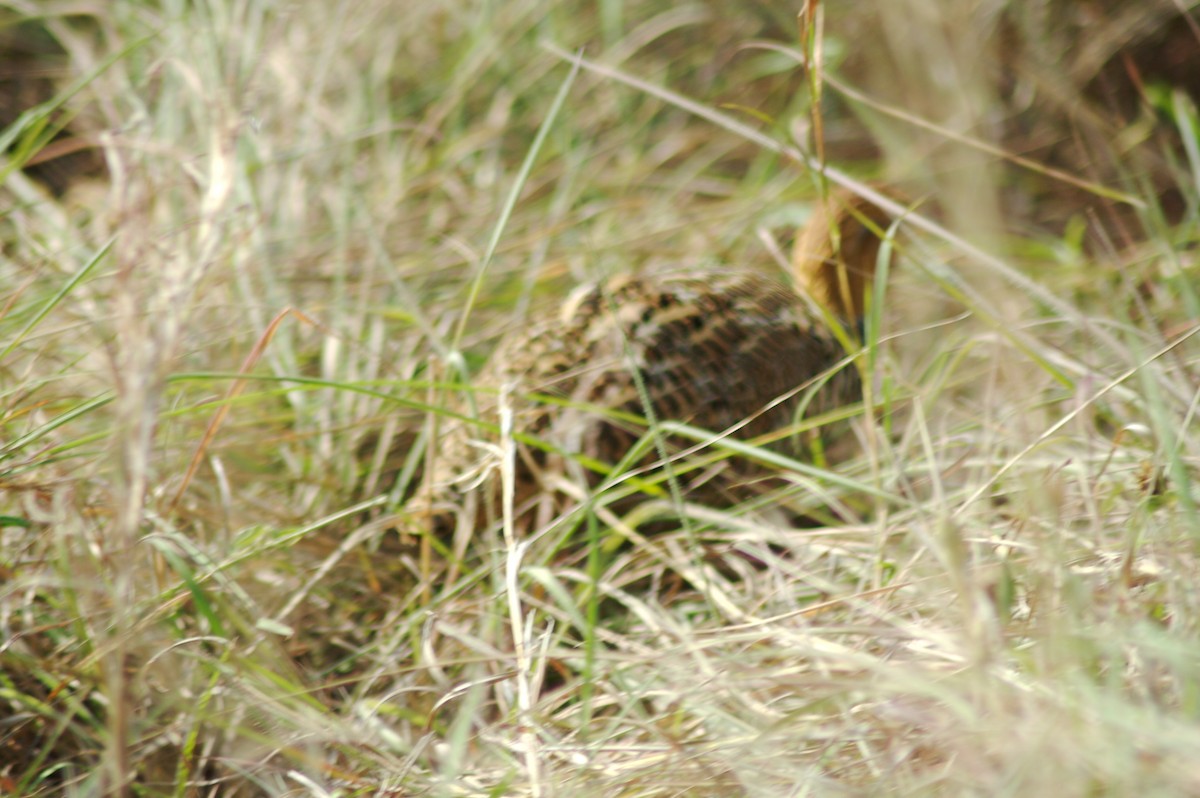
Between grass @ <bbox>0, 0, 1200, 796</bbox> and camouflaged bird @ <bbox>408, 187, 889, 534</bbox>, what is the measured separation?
6 cm

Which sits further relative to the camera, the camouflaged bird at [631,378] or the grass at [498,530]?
the camouflaged bird at [631,378]

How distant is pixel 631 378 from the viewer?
136cm

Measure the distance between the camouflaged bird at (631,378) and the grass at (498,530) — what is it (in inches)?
2.5

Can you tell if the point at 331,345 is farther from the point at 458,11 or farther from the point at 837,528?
the point at 458,11

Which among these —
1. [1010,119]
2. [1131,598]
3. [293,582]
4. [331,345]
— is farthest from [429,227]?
[1131,598]

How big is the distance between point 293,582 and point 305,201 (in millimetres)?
899

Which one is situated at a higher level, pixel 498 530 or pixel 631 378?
pixel 631 378

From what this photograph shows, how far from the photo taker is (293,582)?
47.7 inches

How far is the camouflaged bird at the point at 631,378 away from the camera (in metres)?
1.31

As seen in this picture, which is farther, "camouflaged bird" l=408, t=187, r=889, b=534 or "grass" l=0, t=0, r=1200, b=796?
"camouflaged bird" l=408, t=187, r=889, b=534

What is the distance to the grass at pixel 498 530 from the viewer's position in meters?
0.77

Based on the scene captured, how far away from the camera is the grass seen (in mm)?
771

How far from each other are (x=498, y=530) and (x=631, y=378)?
0.82ft

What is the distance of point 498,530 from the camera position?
1349 millimetres
